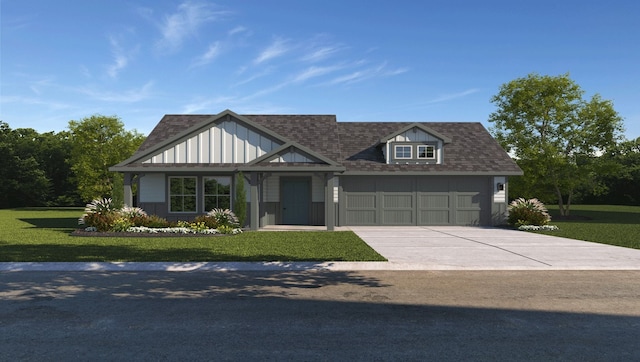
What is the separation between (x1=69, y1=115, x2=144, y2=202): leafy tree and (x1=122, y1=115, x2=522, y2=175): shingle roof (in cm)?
2209

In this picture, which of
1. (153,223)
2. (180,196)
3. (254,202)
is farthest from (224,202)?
(153,223)

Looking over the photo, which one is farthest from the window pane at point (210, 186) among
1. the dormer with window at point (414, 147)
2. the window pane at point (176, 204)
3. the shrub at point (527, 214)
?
the shrub at point (527, 214)

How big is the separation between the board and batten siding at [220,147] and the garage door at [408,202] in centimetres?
519

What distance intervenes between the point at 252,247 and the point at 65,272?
5.43 metres

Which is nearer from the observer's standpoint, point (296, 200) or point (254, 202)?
point (254, 202)

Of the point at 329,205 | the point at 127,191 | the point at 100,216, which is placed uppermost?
the point at 127,191

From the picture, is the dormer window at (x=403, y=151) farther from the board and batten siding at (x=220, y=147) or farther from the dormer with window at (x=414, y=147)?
the board and batten siding at (x=220, y=147)

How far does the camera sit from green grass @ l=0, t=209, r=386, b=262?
37.9ft

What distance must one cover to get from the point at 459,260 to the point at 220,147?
45.1ft

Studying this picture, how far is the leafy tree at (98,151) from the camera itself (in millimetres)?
45438

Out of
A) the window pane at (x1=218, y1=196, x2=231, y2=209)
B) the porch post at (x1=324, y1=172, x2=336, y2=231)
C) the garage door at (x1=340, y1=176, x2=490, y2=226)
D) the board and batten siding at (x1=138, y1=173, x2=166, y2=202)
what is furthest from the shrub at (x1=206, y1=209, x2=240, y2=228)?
the garage door at (x1=340, y1=176, x2=490, y2=226)

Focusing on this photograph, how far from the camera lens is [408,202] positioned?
78.8 ft

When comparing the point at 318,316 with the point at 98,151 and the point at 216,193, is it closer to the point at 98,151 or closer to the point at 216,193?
the point at 216,193

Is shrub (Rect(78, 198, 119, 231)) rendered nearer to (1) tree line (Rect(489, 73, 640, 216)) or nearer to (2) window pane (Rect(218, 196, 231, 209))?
(2) window pane (Rect(218, 196, 231, 209))
